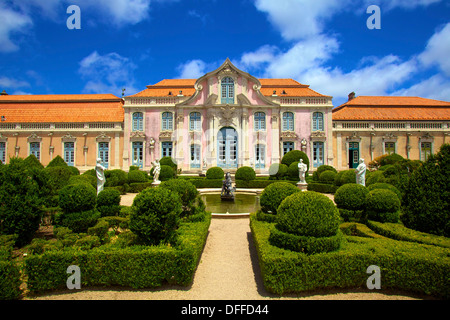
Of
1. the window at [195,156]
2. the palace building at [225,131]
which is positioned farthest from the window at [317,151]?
the window at [195,156]

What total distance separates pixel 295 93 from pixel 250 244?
23.3 meters

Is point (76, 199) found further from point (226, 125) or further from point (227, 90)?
point (227, 90)

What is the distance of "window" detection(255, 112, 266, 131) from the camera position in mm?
26453

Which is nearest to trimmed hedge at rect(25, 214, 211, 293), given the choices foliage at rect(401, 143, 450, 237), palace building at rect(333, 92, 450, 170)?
foliage at rect(401, 143, 450, 237)

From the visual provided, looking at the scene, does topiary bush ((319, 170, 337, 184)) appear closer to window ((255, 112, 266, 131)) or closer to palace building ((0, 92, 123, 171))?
window ((255, 112, 266, 131))

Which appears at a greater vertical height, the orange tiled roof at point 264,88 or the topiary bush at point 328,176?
the orange tiled roof at point 264,88

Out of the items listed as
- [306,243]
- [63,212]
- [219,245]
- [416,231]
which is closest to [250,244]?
[219,245]

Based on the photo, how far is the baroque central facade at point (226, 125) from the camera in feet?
85.1

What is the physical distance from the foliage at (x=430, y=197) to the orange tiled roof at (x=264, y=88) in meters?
20.9

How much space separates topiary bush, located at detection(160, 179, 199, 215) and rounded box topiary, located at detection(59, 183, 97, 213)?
2.11m

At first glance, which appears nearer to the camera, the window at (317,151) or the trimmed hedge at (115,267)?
the trimmed hedge at (115,267)

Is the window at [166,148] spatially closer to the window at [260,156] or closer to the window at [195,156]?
the window at [195,156]

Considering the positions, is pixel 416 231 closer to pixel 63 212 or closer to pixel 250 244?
pixel 250 244

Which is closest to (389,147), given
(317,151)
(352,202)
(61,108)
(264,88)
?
(317,151)
